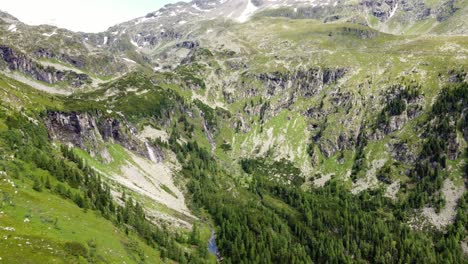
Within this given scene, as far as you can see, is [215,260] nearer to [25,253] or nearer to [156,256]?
[156,256]

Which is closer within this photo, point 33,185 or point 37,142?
point 33,185

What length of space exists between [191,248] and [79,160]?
5821 cm

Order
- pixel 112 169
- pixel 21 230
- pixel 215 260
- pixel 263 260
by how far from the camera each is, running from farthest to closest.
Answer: pixel 112 169 → pixel 263 260 → pixel 215 260 → pixel 21 230

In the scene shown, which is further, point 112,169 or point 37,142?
point 112,169

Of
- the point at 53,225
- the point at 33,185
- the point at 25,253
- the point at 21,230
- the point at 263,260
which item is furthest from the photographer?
the point at 263,260

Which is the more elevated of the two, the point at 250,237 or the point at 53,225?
the point at 53,225

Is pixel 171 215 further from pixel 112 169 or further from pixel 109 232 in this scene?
pixel 109 232

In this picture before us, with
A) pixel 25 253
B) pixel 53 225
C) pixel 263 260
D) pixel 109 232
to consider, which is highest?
pixel 25 253

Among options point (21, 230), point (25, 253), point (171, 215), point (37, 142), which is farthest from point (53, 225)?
point (171, 215)

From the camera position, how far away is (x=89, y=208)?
359 feet

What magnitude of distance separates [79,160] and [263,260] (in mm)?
95167

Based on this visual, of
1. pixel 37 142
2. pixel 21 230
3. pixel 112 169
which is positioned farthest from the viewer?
pixel 112 169

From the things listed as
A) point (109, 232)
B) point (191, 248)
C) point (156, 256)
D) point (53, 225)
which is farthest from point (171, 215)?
point (53, 225)

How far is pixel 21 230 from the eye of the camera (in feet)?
214
